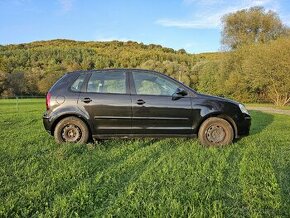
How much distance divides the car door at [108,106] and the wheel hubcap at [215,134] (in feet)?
Result: 5.96

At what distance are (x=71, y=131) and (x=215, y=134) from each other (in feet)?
10.7

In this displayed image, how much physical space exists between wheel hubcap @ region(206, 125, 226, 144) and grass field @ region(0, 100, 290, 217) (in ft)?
2.09

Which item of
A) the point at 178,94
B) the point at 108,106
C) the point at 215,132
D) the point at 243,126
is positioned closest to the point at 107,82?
the point at 108,106

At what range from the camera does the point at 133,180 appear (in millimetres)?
5922

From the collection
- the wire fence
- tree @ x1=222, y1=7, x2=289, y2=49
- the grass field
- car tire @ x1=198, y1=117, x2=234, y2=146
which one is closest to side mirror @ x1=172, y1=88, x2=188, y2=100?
car tire @ x1=198, y1=117, x2=234, y2=146

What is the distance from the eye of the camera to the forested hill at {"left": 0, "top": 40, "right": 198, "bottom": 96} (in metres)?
77.4

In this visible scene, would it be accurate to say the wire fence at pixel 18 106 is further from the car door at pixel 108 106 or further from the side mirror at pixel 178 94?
the side mirror at pixel 178 94

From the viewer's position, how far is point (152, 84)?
9586 millimetres

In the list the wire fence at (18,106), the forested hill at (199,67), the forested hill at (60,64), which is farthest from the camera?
the forested hill at (60,64)

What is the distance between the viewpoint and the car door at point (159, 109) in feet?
30.8

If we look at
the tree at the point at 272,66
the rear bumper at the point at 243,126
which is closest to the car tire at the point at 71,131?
the rear bumper at the point at 243,126

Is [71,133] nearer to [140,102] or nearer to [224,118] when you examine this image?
[140,102]

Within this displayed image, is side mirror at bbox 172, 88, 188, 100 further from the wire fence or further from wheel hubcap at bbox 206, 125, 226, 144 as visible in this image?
the wire fence

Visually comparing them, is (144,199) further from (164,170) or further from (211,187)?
(164,170)
